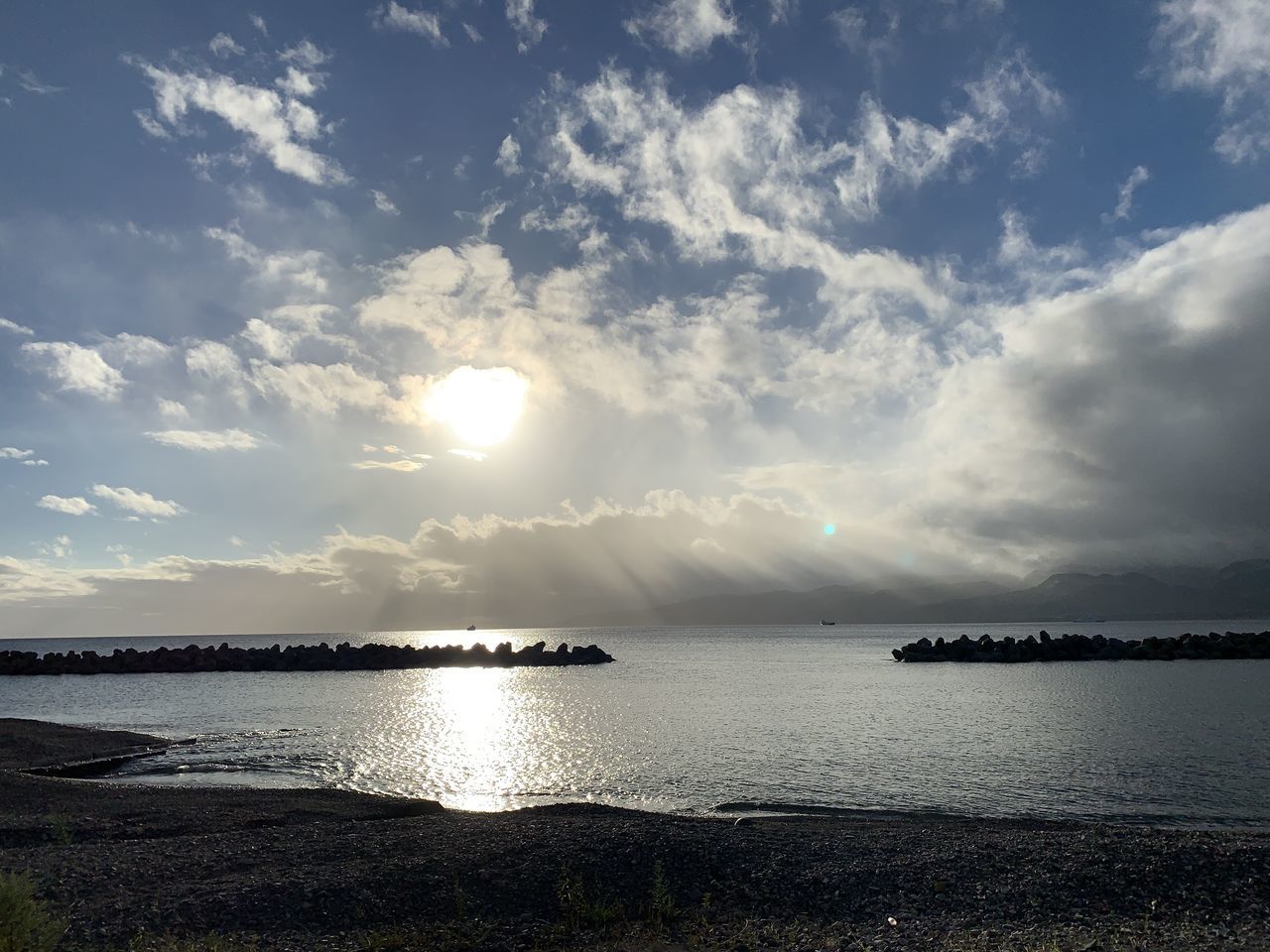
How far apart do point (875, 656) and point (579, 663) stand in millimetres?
47446

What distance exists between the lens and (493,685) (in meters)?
87.6

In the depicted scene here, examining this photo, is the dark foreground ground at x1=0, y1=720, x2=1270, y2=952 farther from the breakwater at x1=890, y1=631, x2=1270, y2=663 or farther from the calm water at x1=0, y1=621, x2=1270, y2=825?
the breakwater at x1=890, y1=631, x2=1270, y2=663

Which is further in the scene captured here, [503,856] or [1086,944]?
[503,856]

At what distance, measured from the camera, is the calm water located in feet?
92.4

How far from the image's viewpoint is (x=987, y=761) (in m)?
33.3

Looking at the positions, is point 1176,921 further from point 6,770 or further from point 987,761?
point 6,770

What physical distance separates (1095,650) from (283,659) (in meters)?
113

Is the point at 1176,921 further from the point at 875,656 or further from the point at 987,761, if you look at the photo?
the point at 875,656

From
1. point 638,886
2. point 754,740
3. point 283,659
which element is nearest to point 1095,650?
point 754,740

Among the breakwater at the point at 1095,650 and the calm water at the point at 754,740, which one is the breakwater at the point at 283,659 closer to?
the calm water at the point at 754,740

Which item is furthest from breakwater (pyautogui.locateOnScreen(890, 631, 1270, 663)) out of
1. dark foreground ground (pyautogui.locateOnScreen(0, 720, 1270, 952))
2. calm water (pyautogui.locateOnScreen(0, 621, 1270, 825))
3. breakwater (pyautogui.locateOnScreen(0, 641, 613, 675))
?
dark foreground ground (pyautogui.locateOnScreen(0, 720, 1270, 952))

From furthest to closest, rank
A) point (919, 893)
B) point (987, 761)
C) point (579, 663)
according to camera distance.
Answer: point (579, 663), point (987, 761), point (919, 893)

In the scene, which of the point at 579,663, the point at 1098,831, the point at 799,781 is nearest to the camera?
the point at 1098,831

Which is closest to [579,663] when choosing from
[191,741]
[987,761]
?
[191,741]
